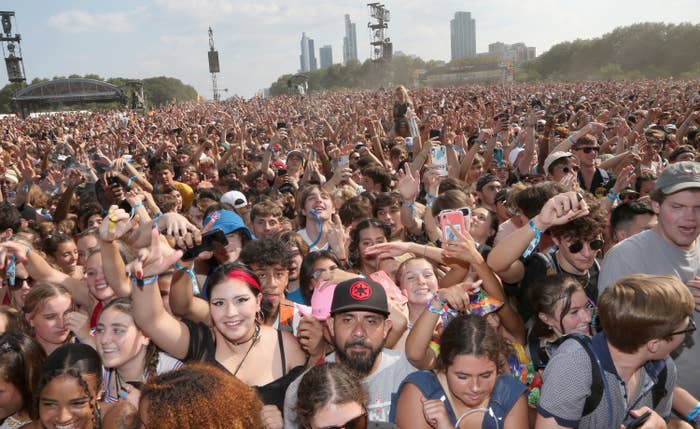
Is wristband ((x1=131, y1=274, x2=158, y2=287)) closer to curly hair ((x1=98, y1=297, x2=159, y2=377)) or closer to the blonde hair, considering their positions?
curly hair ((x1=98, y1=297, x2=159, y2=377))

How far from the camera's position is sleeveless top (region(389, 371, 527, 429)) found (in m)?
2.40

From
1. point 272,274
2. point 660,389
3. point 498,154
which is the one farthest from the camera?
point 498,154

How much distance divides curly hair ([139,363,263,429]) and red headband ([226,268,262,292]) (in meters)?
0.88

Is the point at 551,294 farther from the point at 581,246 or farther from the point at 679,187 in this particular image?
the point at 679,187

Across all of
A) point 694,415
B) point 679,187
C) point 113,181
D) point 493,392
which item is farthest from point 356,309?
point 113,181

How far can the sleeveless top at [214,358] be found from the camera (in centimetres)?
268

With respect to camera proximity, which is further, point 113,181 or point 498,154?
point 498,154

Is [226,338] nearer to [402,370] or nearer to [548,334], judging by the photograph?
[402,370]

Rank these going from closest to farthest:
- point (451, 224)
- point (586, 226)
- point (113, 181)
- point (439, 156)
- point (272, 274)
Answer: point (586, 226) → point (451, 224) → point (272, 274) → point (113, 181) → point (439, 156)

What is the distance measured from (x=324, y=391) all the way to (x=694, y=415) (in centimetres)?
182

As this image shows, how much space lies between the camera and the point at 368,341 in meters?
2.70

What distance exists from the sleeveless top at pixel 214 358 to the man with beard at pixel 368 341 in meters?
0.29

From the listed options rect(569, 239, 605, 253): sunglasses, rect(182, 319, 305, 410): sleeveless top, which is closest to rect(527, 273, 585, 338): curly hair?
rect(569, 239, 605, 253): sunglasses

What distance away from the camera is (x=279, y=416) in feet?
7.80
